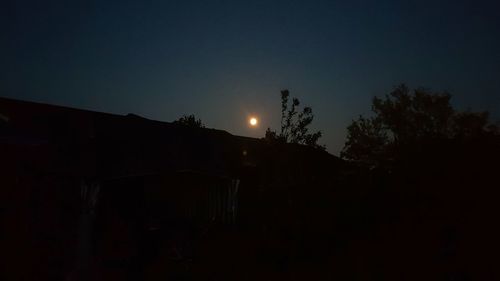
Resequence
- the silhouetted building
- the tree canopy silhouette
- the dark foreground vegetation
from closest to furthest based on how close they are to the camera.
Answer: the dark foreground vegetation → the silhouetted building → the tree canopy silhouette

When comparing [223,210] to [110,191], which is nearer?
[110,191]

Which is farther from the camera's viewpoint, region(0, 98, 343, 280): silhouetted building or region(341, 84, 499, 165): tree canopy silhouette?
region(341, 84, 499, 165): tree canopy silhouette

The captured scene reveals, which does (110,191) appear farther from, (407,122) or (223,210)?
(407,122)

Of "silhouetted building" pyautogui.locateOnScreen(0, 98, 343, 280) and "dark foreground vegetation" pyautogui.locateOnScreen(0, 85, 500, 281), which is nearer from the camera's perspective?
"dark foreground vegetation" pyautogui.locateOnScreen(0, 85, 500, 281)

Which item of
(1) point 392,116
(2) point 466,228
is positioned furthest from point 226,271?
(1) point 392,116

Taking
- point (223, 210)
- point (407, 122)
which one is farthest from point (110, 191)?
point (407, 122)

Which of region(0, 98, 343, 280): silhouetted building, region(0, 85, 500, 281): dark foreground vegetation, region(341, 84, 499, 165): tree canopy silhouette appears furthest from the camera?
region(341, 84, 499, 165): tree canopy silhouette

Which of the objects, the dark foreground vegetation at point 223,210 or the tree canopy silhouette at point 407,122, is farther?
the tree canopy silhouette at point 407,122

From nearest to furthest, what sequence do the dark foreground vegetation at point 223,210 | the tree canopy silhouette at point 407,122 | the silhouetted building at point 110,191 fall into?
the dark foreground vegetation at point 223,210 < the silhouetted building at point 110,191 < the tree canopy silhouette at point 407,122

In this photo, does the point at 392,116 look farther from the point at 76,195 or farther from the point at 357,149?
the point at 76,195

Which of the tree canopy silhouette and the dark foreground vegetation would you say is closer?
the dark foreground vegetation

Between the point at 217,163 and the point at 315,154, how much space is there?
15.4ft

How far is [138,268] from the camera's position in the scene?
14406 mm

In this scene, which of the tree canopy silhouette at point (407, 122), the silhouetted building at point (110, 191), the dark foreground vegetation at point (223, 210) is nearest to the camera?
the dark foreground vegetation at point (223, 210)
